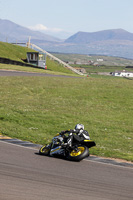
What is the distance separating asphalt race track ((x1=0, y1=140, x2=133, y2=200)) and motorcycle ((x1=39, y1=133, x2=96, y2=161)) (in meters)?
0.24

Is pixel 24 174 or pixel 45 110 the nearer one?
pixel 24 174

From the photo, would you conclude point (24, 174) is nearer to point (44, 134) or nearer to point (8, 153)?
point (8, 153)

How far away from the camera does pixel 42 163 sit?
40.8 feet

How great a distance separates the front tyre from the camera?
512 inches

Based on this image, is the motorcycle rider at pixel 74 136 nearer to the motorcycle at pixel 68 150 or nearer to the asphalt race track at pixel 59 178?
the motorcycle at pixel 68 150

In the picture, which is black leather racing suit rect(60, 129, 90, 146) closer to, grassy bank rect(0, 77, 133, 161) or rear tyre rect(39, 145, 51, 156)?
rear tyre rect(39, 145, 51, 156)

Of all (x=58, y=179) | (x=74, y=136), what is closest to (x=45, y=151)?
(x=74, y=136)

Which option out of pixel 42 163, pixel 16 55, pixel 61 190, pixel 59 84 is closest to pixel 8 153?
pixel 42 163

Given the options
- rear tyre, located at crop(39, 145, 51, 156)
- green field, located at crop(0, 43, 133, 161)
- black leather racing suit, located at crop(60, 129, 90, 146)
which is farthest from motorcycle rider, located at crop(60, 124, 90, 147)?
green field, located at crop(0, 43, 133, 161)

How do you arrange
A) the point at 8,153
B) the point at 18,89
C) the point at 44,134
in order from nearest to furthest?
the point at 8,153, the point at 44,134, the point at 18,89

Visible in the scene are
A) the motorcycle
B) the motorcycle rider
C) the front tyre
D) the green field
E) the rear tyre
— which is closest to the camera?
the front tyre

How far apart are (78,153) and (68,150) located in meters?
0.49

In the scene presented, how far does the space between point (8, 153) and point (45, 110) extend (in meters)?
12.7

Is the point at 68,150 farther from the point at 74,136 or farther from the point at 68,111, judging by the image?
the point at 68,111
